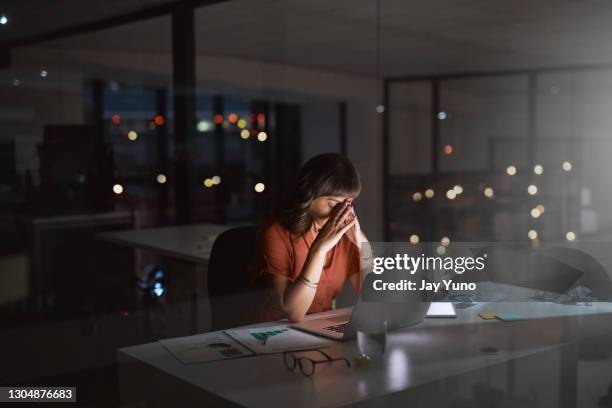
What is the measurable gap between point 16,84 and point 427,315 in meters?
3.79

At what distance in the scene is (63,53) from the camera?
4.89 metres

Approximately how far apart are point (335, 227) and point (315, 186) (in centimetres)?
18

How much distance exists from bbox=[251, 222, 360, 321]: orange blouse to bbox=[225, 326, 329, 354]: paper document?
310 millimetres

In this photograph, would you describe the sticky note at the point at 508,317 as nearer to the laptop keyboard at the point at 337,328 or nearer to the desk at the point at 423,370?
the desk at the point at 423,370

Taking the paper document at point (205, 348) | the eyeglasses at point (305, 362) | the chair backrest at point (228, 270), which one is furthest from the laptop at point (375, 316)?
the chair backrest at point (228, 270)

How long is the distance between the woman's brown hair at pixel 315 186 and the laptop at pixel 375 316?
0.43 m

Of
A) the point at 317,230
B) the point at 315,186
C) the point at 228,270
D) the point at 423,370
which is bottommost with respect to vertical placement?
the point at 423,370

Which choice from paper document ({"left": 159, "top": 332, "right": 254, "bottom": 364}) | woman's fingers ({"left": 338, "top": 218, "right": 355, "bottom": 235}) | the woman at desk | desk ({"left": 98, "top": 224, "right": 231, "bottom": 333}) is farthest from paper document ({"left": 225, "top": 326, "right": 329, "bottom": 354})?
desk ({"left": 98, "top": 224, "right": 231, "bottom": 333})

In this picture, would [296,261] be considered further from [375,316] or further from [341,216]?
[375,316]

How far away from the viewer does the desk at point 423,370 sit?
4.53 feet

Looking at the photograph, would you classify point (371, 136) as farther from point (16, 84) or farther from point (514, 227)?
point (16, 84)

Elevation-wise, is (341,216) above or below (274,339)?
above

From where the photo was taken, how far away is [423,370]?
4.96 ft

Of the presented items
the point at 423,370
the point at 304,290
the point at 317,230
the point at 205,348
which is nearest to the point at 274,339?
the point at 205,348
